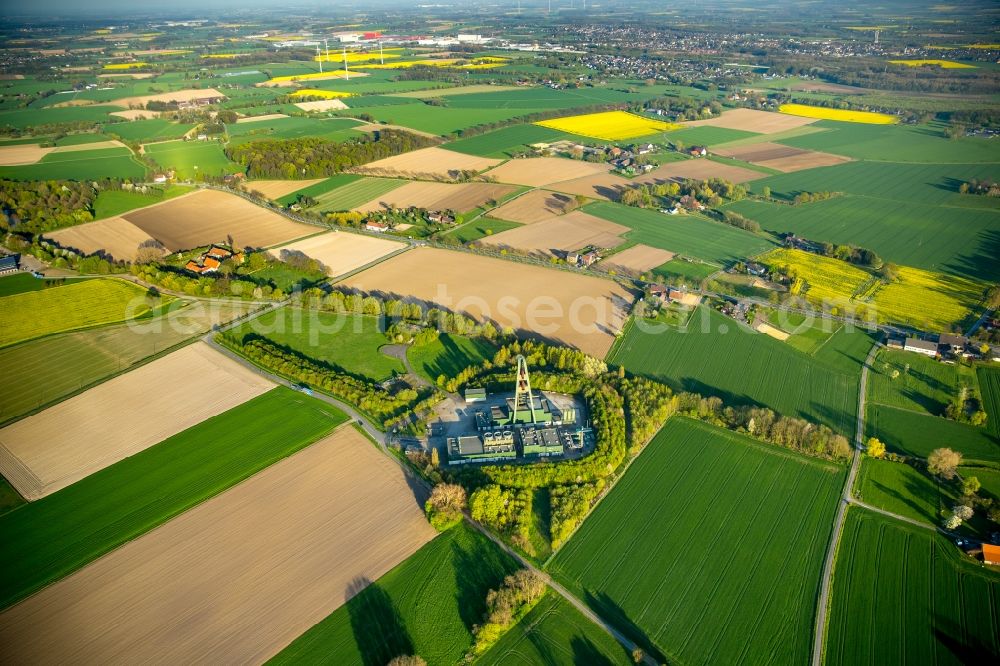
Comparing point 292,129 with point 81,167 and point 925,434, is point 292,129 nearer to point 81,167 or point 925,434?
point 81,167

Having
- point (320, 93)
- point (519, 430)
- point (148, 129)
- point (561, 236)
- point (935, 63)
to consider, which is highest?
point (935, 63)

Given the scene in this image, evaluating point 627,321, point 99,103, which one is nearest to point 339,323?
point 627,321

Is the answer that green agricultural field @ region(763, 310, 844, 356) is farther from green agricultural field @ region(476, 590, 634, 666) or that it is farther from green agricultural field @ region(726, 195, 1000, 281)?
green agricultural field @ region(476, 590, 634, 666)

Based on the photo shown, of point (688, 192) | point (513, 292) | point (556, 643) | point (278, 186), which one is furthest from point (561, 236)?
point (556, 643)

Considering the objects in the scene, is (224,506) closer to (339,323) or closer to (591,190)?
(339,323)

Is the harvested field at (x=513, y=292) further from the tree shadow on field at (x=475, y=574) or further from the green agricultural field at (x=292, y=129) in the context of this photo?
the green agricultural field at (x=292, y=129)
